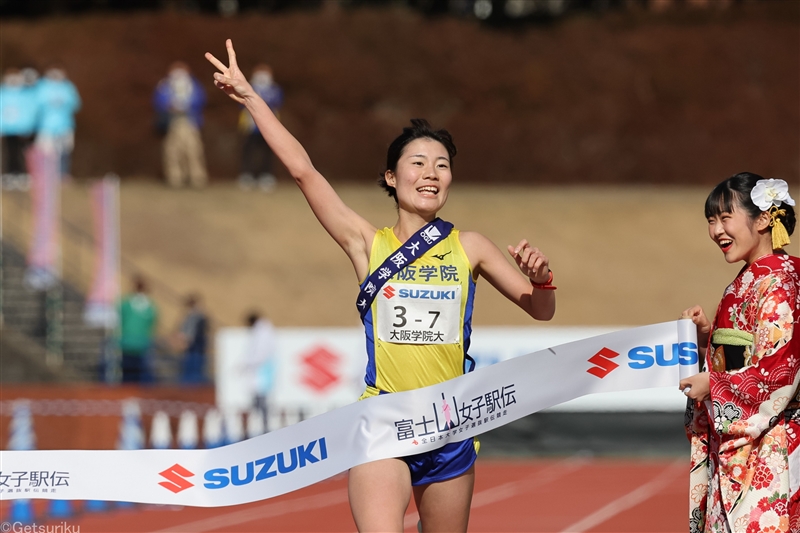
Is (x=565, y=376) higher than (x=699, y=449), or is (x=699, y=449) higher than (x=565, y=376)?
(x=565, y=376)

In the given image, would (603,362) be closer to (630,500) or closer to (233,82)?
(233,82)

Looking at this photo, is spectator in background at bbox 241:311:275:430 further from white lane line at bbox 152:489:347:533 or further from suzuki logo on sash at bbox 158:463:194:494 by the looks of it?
suzuki logo on sash at bbox 158:463:194:494

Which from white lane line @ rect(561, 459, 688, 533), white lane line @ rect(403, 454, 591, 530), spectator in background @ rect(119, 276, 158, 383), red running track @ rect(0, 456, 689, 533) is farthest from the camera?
spectator in background @ rect(119, 276, 158, 383)

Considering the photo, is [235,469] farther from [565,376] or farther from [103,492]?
[565,376]

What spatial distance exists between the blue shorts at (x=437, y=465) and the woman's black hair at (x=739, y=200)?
1.52 metres

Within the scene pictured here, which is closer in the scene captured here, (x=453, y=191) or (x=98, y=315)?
(x=98, y=315)

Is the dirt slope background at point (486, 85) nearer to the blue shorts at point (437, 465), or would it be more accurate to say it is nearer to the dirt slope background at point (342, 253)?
the dirt slope background at point (342, 253)

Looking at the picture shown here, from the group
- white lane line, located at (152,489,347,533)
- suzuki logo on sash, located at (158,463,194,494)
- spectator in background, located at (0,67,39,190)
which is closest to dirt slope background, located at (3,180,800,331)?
spectator in background, located at (0,67,39,190)

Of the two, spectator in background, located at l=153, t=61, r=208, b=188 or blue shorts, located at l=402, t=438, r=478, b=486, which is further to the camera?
spectator in background, located at l=153, t=61, r=208, b=188

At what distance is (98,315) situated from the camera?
19562 millimetres

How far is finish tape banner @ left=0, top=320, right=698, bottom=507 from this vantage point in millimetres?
5598

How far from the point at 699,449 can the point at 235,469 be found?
6.77 feet

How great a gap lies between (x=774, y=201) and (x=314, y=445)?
2241 mm

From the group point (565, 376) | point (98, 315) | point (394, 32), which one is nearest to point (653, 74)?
point (394, 32)
